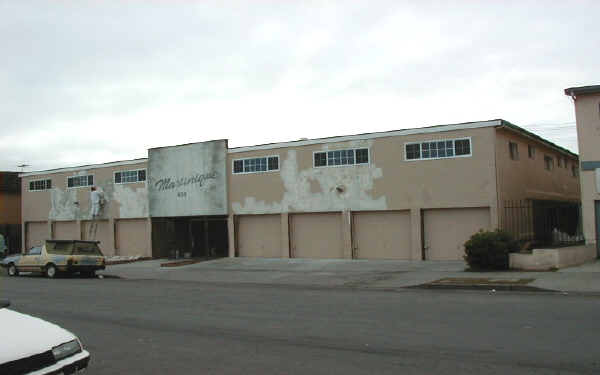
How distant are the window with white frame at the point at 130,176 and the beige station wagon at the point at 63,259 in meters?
9.00

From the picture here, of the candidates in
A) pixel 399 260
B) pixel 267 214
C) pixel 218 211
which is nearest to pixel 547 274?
pixel 399 260

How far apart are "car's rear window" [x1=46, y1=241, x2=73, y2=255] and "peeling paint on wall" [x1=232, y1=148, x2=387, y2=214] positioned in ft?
27.7

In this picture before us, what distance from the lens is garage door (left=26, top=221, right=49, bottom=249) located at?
40.4 meters

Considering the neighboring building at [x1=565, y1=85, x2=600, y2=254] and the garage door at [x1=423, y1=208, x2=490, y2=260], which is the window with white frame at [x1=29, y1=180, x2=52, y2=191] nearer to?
the garage door at [x1=423, y1=208, x2=490, y2=260]

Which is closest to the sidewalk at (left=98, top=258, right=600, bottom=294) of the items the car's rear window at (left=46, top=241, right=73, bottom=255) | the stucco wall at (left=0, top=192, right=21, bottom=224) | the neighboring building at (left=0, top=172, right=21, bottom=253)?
Answer: the car's rear window at (left=46, top=241, right=73, bottom=255)

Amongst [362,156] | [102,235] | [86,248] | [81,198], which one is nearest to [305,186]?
[362,156]

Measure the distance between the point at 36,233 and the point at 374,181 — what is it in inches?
1024

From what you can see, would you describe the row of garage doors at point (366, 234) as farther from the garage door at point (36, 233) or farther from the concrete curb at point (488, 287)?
the garage door at point (36, 233)

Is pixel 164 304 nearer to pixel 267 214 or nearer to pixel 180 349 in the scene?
pixel 180 349

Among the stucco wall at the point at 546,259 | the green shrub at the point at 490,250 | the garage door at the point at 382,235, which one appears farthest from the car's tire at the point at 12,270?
the stucco wall at the point at 546,259

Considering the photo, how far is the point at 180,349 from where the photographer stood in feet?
29.1

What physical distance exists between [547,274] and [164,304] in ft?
35.8

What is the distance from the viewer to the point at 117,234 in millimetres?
35781

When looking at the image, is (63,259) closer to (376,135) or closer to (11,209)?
(376,135)
